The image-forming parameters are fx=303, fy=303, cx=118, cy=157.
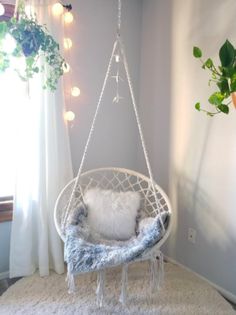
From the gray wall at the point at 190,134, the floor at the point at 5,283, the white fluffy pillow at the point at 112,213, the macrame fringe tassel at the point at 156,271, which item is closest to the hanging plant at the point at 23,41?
the white fluffy pillow at the point at 112,213

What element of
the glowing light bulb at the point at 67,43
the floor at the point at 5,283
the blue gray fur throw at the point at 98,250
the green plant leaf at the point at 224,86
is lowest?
the floor at the point at 5,283

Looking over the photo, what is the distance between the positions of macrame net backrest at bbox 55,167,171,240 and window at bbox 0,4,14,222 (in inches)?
16.9

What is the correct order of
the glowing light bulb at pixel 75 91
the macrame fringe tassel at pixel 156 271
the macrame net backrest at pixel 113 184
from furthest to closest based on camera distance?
the glowing light bulb at pixel 75 91 < the macrame net backrest at pixel 113 184 < the macrame fringe tassel at pixel 156 271

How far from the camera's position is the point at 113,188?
270cm

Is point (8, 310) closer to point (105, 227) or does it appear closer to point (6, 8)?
point (105, 227)

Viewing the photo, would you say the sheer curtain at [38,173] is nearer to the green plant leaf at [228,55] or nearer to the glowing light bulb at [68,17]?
the glowing light bulb at [68,17]

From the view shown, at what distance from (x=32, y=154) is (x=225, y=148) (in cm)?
141

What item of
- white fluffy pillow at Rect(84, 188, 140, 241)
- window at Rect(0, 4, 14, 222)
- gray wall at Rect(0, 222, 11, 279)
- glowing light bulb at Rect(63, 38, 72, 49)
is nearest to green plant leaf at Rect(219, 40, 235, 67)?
white fluffy pillow at Rect(84, 188, 140, 241)

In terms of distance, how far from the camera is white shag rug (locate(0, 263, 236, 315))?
6.44ft

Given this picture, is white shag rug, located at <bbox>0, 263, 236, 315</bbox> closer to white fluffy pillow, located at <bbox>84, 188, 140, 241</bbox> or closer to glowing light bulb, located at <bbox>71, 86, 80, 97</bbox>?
white fluffy pillow, located at <bbox>84, 188, 140, 241</bbox>

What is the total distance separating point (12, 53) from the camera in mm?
1665

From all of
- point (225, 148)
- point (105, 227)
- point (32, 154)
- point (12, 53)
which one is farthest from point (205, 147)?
point (12, 53)

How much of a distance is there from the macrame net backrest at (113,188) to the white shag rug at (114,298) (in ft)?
1.67

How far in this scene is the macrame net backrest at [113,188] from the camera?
2191 mm
